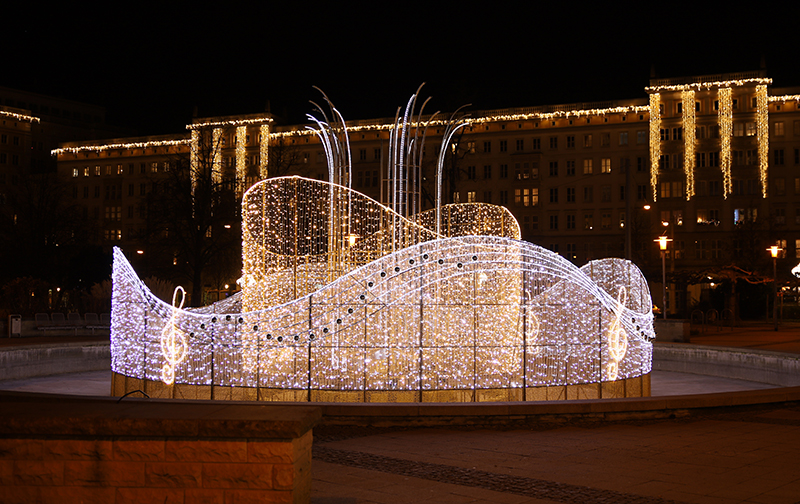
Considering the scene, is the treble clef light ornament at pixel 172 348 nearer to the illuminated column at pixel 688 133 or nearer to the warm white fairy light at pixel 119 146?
the illuminated column at pixel 688 133

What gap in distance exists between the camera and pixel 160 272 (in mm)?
55938

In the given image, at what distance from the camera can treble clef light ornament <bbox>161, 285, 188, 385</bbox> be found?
14.8m

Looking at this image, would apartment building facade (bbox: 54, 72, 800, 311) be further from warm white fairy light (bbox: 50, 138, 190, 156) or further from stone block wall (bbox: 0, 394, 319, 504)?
stone block wall (bbox: 0, 394, 319, 504)

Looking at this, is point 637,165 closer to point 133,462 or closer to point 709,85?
point 709,85

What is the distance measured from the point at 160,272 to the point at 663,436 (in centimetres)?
4940

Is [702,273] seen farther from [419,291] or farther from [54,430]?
[54,430]

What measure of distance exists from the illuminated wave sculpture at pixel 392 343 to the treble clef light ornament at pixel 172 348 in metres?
0.02

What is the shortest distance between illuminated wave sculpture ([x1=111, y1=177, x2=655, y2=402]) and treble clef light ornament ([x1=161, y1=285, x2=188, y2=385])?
2cm

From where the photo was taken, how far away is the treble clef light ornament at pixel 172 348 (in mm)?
14805

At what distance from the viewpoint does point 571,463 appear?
8.68 metres

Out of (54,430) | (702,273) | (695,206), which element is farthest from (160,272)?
(54,430)

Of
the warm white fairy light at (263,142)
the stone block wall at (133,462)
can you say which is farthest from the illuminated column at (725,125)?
the stone block wall at (133,462)

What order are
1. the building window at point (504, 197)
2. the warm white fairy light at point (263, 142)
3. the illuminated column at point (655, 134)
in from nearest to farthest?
the illuminated column at point (655, 134)
the warm white fairy light at point (263, 142)
the building window at point (504, 197)

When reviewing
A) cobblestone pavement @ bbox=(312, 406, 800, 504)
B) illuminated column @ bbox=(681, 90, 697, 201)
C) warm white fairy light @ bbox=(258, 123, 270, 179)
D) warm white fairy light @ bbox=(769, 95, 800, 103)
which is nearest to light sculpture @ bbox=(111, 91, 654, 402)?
cobblestone pavement @ bbox=(312, 406, 800, 504)
